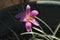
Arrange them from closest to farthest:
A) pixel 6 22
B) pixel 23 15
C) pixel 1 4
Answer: pixel 23 15, pixel 6 22, pixel 1 4

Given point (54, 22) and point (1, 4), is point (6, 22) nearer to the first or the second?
point (54, 22)

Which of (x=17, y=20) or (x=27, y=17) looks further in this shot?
(x=17, y=20)

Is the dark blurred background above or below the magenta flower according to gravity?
above

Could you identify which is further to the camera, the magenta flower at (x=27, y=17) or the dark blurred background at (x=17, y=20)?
the dark blurred background at (x=17, y=20)

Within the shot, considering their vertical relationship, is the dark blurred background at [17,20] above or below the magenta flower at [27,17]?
above

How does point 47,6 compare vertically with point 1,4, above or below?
below

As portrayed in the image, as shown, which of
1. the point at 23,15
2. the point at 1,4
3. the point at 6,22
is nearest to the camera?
the point at 23,15

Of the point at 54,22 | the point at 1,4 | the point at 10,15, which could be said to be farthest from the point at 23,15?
the point at 1,4

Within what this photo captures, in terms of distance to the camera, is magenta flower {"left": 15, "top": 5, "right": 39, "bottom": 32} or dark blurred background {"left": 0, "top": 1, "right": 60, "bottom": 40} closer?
magenta flower {"left": 15, "top": 5, "right": 39, "bottom": 32}
